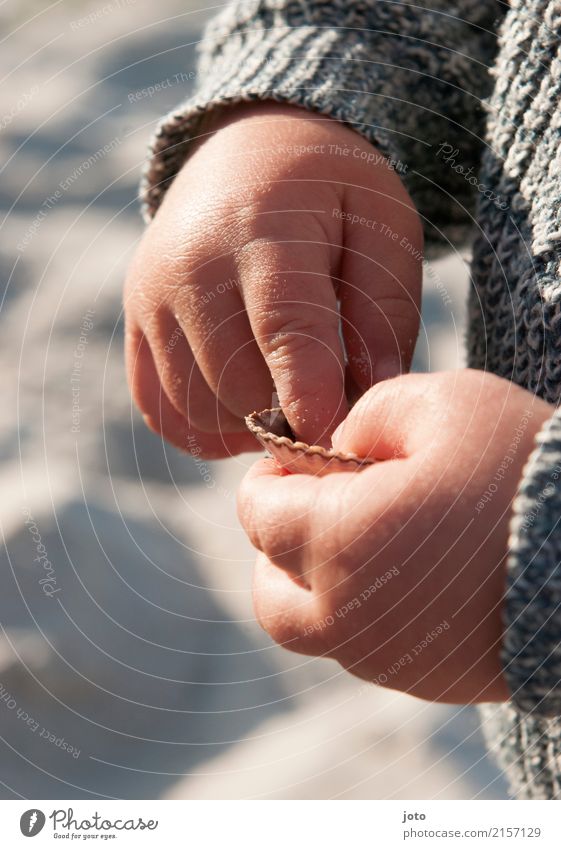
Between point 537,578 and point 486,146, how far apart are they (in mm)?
230

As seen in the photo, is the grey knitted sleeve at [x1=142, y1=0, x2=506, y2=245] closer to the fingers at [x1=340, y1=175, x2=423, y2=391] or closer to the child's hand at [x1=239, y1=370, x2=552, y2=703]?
the fingers at [x1=340, y1=175, x2=423, y2=391]

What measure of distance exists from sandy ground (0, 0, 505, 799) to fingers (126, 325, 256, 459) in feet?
0.60

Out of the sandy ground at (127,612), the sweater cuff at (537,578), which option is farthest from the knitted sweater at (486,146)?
the sandy ground at (127,612)

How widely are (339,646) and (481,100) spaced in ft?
0.91

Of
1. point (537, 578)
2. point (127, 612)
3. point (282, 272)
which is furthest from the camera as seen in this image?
point (127, 612)

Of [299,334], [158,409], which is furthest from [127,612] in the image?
[299,334]

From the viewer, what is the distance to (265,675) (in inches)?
23.7

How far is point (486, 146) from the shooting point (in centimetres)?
41

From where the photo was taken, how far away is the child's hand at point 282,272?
355mm

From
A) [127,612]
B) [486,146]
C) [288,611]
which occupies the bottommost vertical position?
[127,612]

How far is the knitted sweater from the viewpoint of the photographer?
0.26 meters

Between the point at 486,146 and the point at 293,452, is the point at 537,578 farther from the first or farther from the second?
the point at 486,146
